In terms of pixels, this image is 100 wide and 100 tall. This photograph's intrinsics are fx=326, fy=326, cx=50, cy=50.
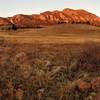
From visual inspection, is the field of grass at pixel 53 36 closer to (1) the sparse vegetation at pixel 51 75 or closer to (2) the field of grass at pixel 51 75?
(1) the sparse vegetation at pixel 51 75

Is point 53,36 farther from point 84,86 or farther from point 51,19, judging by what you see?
point 51,19

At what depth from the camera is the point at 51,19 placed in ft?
208

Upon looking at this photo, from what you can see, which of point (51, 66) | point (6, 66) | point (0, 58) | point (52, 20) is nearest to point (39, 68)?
point (51, 66)

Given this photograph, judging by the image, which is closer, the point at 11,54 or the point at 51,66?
the point at 51,66

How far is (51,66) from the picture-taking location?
48.0ft

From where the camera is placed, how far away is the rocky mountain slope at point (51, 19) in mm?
60344

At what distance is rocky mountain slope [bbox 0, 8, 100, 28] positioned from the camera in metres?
60.3

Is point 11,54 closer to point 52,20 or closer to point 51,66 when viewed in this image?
point 51,66

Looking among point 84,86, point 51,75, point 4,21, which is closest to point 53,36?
point 51,75

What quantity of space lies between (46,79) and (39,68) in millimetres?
1185

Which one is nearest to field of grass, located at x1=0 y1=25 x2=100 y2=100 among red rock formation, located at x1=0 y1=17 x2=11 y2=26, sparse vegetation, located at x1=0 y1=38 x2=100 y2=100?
sparse vegetation, located at x1=0 y1=38 x2=100 y2=100

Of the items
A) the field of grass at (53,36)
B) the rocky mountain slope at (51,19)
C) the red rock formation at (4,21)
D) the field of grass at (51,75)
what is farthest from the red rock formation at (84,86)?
the red rock formation at (4,21)

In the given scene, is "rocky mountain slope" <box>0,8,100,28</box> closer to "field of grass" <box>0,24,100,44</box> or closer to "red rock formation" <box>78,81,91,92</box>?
"field of grass" <box>0,24,100,44</box>

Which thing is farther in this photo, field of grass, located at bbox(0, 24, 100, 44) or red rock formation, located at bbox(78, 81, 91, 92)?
field of grass, located at bbox(0, 24, 100, 44)
